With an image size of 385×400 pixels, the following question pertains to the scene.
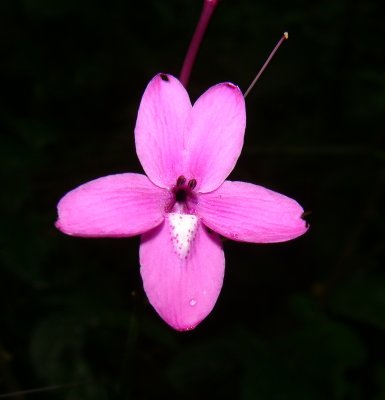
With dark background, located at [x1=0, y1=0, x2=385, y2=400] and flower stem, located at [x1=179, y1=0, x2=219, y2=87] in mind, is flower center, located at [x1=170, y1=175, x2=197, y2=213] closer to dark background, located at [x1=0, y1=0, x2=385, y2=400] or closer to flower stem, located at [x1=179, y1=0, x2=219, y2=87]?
flower stem, located at [x1=179, y1=0, x2=219, y2=87]

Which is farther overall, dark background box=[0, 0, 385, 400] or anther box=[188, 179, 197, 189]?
dark background box=[0, 0, 385, 400]

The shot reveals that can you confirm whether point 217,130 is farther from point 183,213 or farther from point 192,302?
point 192,302

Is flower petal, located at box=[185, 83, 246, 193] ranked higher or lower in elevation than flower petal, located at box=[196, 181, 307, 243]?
higher

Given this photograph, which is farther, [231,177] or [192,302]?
[231,177]

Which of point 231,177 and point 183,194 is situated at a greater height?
point 183,194

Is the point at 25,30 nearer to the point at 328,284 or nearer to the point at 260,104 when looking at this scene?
the point at 260,104

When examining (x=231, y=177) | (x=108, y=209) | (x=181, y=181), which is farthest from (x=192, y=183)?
(x=231, y=177)

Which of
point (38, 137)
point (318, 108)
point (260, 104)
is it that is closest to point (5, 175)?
point (38, 137)

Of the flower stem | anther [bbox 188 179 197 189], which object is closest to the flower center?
anther [bbox 188 179 197 189]
